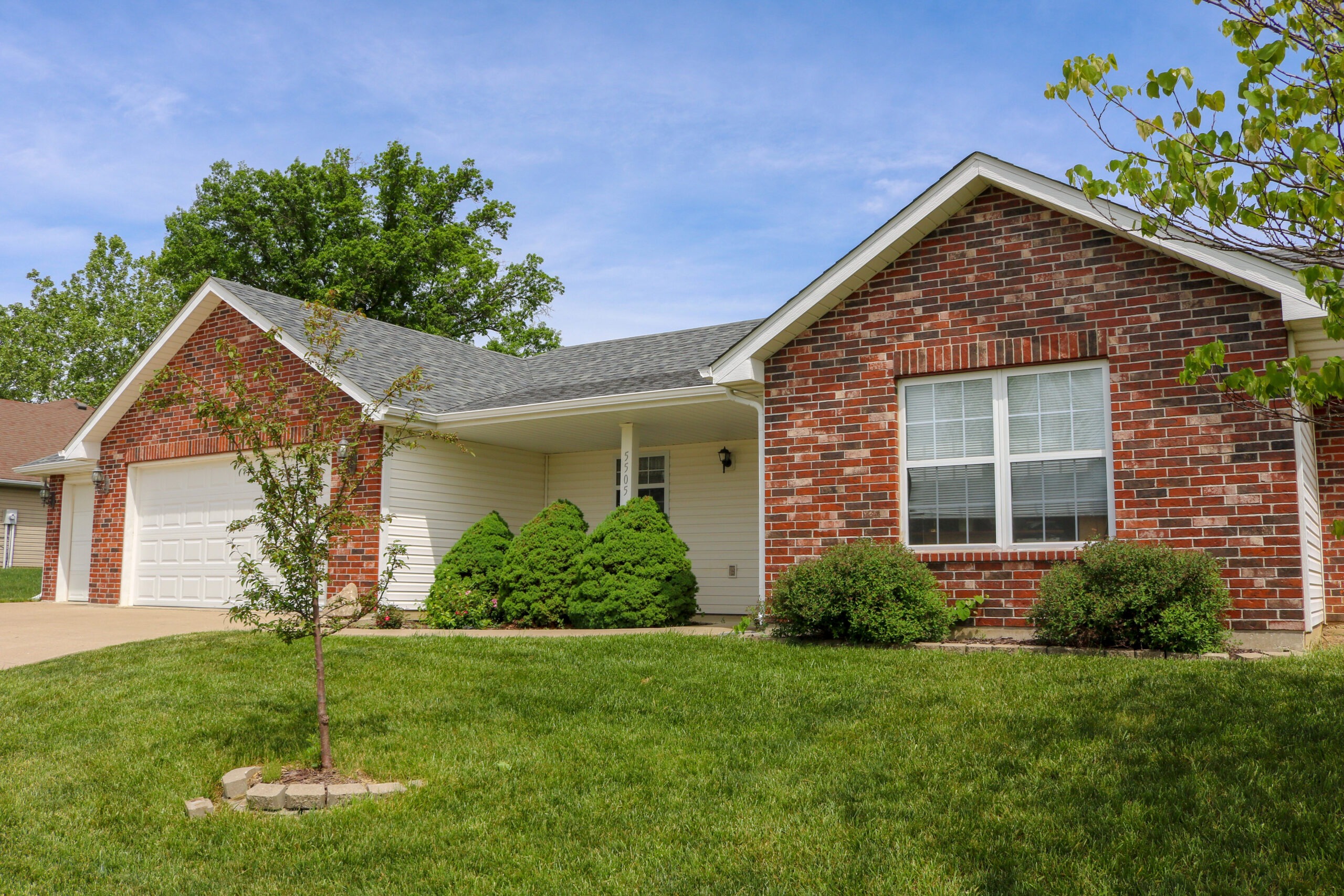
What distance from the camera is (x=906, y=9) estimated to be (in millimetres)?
9555

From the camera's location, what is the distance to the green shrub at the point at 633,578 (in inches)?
471

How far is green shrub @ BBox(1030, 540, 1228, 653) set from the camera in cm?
793

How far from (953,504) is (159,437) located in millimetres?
12821

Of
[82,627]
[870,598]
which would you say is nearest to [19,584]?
[82,627]

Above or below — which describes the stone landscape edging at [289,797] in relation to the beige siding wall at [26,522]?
below

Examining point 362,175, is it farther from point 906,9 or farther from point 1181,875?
point 1181,875

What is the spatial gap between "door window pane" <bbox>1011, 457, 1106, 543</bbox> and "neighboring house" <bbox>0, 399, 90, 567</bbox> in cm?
2551

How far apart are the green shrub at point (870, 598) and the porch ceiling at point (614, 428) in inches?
137

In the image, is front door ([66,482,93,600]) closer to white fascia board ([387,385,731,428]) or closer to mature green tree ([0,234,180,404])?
white fascia board ([387,385,731,428])

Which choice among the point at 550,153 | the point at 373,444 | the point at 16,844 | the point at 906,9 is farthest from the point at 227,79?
the point at 16,844

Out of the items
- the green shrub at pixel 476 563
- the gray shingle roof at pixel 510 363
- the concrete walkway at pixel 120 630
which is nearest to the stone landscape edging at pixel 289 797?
the concrete walkway at pixel 120 630

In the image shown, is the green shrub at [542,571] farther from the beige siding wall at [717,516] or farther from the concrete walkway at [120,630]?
the beige siding wall at [717,516]

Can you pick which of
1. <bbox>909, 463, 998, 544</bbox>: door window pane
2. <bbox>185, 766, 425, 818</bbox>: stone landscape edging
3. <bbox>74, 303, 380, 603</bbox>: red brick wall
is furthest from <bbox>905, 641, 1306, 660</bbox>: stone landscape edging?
<bbox>74, 303, 380, 603</bbox>: red brick wall

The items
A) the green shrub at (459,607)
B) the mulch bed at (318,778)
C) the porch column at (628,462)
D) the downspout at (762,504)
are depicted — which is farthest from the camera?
the porch column at (628,462)
